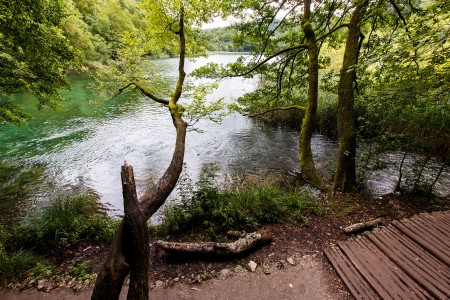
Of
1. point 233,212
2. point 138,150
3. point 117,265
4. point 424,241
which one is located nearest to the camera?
point 117,265

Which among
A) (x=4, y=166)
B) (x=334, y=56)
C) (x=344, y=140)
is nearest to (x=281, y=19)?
(x=344, y=140)

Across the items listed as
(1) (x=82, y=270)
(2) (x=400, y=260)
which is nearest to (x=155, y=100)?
(1) (x=82, y=270)

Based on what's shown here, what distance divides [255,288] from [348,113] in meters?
4.95

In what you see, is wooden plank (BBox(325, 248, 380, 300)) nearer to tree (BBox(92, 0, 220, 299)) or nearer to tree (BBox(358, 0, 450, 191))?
tree (BBox(92, 0, 220, 299))

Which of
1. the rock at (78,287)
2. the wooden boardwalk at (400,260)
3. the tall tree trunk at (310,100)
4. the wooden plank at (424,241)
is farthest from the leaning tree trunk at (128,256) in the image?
the tall tree trunk at (310,100)

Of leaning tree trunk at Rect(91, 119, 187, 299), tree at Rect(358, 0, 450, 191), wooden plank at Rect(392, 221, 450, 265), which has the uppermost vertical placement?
tree at Rect(358, 0, 450, 191)

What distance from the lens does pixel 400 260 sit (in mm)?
3461

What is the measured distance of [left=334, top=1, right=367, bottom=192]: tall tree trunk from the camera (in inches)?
221

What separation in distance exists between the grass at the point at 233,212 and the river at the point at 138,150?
8.53 feet

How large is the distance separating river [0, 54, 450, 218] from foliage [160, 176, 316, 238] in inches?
102

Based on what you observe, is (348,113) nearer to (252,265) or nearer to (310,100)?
(310,100)

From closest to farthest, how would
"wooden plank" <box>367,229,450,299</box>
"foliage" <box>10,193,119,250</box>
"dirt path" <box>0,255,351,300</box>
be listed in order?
"wooden plank" <box>367,229,450,299</box>
"dirt path" <box>0,255,351,300</box>
"foliage" <box>10,193,119,250</box>

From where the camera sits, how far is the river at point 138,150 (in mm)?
8641

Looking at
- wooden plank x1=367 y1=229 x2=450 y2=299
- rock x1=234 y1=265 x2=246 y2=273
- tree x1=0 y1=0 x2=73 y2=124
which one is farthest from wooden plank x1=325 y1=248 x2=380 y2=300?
tree x1=0 y1=0 x2=73 y2=124
